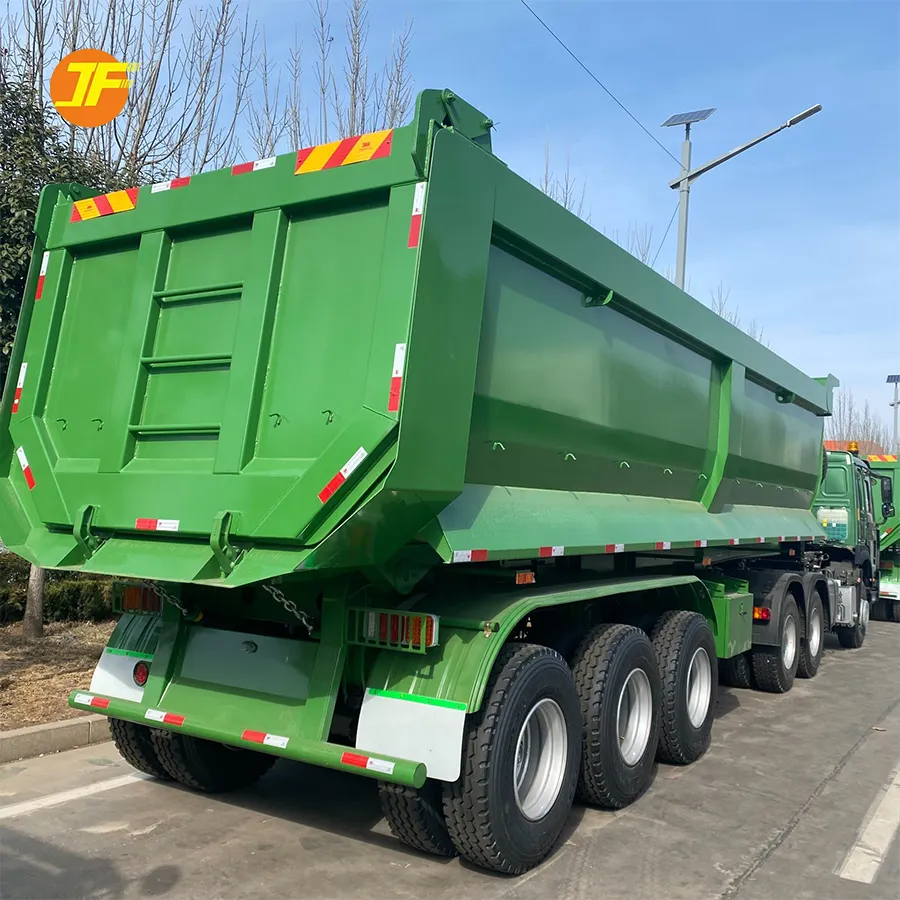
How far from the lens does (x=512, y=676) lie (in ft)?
12.9

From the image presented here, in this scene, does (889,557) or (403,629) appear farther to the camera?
(889,557)

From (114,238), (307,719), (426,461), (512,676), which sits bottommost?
(307,719)

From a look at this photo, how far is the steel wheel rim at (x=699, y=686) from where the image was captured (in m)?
6.08

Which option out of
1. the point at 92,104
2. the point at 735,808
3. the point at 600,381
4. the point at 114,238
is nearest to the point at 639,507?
the point at 600,381

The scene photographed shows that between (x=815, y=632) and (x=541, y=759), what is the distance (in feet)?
21.5

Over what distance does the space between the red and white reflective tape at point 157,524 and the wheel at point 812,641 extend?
760 cm

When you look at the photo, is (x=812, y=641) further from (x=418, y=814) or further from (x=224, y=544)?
(x=224, y=544)

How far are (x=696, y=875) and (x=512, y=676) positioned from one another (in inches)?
51.8

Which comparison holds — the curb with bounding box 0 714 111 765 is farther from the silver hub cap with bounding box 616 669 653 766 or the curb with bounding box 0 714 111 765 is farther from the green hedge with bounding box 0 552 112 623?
the silver hub cap with bounding box 616 669 653 766

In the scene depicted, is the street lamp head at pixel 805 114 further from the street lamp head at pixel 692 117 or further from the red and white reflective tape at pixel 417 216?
the red and white reflective tape at pixel 417 216

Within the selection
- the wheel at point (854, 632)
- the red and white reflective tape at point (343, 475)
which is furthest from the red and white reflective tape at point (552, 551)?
the wheel at point (854, 632)

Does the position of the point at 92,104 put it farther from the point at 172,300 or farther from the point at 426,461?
the point at 426,461

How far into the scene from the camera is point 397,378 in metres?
3.42

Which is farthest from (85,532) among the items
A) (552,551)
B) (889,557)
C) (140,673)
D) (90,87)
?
(889,557)
